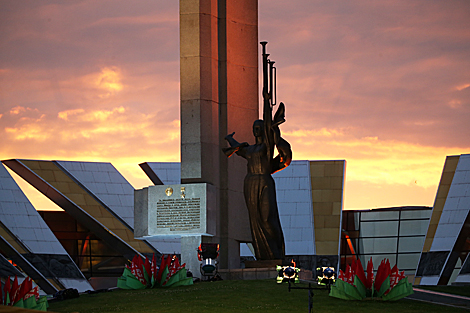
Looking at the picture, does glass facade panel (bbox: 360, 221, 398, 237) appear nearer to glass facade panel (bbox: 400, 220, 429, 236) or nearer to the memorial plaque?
glass facade panel (bbox: 400, 220, 429, 236)

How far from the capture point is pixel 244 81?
18.9 metres

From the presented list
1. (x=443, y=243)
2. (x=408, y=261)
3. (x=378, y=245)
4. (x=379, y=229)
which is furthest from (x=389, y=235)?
(x=443, y=243)

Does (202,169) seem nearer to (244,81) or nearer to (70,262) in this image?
(244,81)

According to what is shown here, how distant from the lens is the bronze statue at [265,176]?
16359mm

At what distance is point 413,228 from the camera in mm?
34562

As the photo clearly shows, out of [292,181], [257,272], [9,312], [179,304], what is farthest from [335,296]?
[292,181]

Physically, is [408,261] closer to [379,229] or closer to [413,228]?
[413,228]

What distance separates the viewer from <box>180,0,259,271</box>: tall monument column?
17.9 meters

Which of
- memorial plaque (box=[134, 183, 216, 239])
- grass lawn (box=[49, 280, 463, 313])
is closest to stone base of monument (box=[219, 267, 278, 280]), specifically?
memorial plaque (box=[134, 183, 216, 239])

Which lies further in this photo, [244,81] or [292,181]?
[292,181]

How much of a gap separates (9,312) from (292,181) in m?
27.9

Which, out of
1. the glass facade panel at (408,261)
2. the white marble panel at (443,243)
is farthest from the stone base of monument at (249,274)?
the glass facade panel at (408,261)

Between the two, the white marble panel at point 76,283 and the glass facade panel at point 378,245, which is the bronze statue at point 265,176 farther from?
the glass facade panel at point 378,245


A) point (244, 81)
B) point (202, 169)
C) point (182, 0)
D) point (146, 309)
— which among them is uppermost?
point (182, 0)
